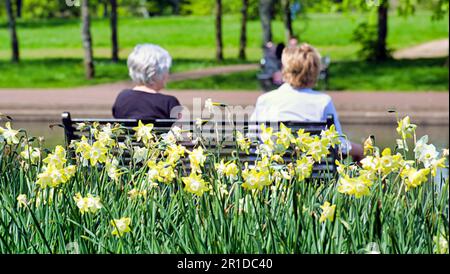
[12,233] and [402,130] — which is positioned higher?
[402,130]

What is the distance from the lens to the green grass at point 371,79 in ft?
69.5

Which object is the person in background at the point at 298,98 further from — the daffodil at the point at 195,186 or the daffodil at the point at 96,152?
the daffodil at the point at 195,186

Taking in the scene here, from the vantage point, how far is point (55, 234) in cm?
403

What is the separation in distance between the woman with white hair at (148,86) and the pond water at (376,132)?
256 inches

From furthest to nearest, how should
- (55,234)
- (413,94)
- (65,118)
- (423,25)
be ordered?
(423,25) → (413,94) → (65,118) → (55,234)

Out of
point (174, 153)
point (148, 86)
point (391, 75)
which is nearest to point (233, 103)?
point (391, 75)

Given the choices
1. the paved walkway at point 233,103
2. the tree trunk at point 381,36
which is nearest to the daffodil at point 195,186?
the paved walkway at point 233,103

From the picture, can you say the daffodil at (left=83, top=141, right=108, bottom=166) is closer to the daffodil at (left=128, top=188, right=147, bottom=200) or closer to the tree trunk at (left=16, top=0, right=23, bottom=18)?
the daffodil at (left=128, top=188, right=147, bottom=200)

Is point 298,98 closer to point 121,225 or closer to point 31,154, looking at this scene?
point 31,154

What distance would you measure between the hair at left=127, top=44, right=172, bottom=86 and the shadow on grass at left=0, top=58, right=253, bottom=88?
1725 cm

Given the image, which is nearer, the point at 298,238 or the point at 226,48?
the point at 298,238

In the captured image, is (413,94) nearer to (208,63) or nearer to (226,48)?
(208,63)

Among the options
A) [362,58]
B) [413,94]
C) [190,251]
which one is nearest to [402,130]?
[190,251]

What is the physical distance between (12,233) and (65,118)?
6.48ft
